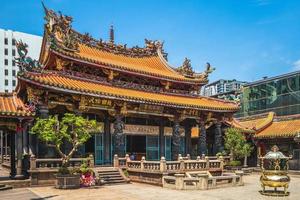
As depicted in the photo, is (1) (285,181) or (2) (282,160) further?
(2) (282,160)

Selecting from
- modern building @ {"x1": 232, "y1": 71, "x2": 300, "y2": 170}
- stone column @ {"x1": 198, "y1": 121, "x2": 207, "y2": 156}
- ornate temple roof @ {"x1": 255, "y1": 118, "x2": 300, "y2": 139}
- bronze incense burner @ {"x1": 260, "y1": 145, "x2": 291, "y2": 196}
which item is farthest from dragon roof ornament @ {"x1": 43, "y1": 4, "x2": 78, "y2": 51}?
ornate temple roof @ {"x1": 255, "y1": 118, "x2": 300, "y2": 139}

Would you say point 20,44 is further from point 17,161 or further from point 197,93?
point 197,93

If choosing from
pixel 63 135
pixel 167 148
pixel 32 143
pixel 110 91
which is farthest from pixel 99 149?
pixel 63 135

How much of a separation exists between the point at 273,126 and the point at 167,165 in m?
14.5

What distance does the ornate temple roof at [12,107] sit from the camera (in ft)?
54.1

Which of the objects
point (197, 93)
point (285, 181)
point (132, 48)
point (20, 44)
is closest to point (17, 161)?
point (20, 44)

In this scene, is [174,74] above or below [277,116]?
above

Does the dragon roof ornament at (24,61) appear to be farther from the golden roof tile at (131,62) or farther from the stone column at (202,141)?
the stone column at (202,141)

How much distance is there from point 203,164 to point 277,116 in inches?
567

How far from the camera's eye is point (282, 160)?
1560 cm

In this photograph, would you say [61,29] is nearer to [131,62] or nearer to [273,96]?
[131,62]

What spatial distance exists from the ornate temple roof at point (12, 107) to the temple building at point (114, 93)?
354mm

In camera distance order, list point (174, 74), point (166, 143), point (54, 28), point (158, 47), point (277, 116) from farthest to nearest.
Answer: point (277, 116) < point (158, 47) < point (174, 74) < point (166, 143) < point (54, 28)

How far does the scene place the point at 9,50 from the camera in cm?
7238
